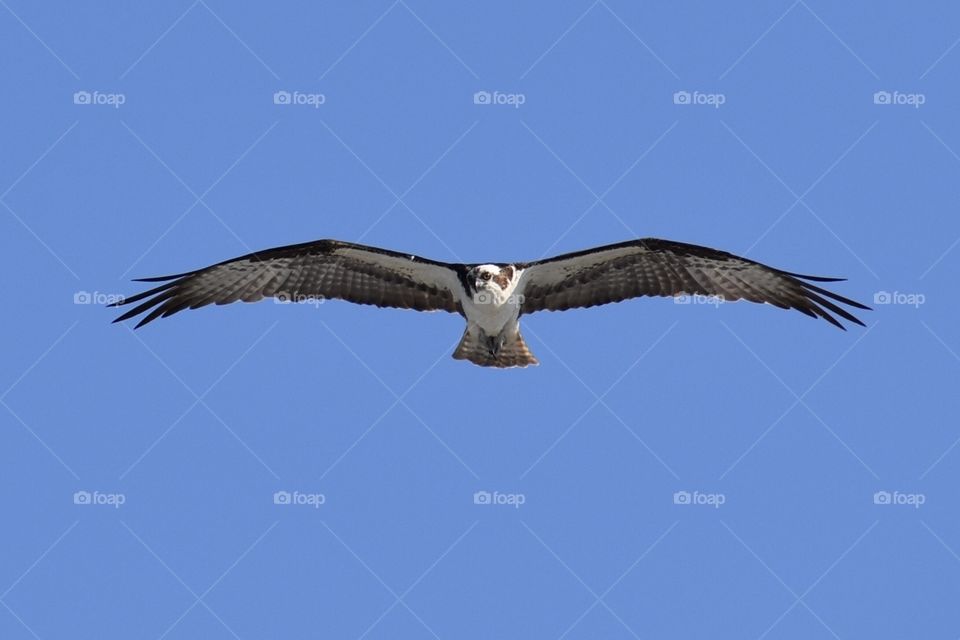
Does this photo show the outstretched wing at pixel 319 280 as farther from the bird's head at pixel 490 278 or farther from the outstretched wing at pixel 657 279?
the outstretched wing at pixel 657 279

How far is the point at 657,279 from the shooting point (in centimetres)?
1675

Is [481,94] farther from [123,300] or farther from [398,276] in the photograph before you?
[123,300]

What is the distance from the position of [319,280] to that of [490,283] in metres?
2.34

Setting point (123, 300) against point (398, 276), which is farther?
point (398, 276)

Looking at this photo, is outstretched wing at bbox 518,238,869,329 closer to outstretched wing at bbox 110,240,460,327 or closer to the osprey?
the osprey

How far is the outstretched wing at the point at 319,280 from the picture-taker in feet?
54.1

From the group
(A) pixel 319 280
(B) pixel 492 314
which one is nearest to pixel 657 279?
(B) pixel 492 314

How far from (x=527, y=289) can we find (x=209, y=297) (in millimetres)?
4001

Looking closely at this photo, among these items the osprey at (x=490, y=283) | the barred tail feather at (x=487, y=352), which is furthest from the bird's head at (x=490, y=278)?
the barred tail feather at (x=487, y=352)

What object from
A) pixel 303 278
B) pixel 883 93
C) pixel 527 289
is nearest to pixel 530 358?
pixel 527 289

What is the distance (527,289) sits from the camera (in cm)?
1694

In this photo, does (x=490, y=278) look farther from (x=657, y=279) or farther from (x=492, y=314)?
(x=657, y=279)

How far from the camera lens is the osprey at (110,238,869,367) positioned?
16.3m

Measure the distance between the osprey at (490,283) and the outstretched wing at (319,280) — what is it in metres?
0.01
